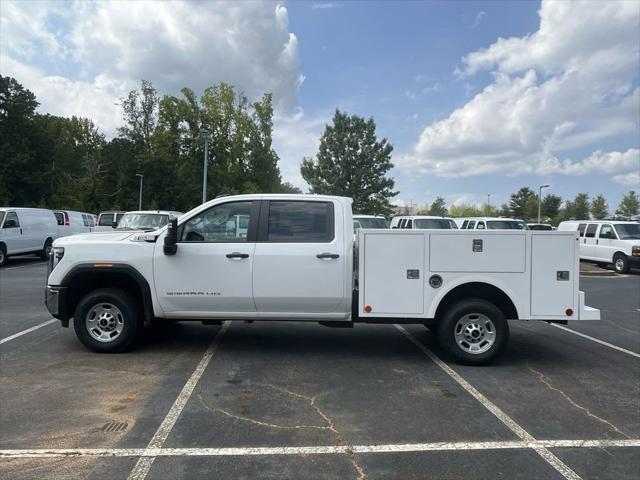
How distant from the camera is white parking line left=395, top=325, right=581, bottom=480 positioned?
3.52m

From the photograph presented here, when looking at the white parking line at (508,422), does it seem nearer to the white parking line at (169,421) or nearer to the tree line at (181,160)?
the white parking line at (169,421)

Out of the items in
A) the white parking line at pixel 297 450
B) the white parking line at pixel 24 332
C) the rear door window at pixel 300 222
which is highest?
the rear door window at pixel 300 222

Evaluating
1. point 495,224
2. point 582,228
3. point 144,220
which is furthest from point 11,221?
point 582,228

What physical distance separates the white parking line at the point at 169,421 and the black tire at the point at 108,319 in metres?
1.01

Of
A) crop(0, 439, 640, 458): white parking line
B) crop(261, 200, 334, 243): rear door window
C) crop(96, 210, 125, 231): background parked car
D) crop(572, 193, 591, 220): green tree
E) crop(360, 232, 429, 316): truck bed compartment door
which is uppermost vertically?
crop(572, 193, 591, 220): green tree

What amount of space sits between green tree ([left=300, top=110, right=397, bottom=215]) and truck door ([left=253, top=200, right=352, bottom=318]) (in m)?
51.7

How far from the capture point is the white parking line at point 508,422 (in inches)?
139

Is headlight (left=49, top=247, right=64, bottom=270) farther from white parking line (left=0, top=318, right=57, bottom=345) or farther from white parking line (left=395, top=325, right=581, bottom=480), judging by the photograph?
white parking line (left=395, top=325, right=581, bottom=480)

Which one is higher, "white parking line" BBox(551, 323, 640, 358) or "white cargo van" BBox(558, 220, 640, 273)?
"white cargo van" BBox(558, 220, 640, 273)

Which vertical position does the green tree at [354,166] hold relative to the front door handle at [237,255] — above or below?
above

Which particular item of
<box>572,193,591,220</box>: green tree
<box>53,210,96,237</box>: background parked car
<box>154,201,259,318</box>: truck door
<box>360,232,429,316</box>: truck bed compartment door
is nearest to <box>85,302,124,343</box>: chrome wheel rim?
<box>154,201,259,318</box>: truck door

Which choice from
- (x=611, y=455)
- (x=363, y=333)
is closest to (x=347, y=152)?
(x=363, y=333)

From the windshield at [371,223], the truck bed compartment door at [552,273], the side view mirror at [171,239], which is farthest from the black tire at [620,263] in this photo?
the side view mirror at [171,239]

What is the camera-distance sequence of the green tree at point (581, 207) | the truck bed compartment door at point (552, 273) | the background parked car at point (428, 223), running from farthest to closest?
the green tree at point (581, 207) → the background parked car at point (428, 223) → the truck bed compartment door at point (552, 273)
